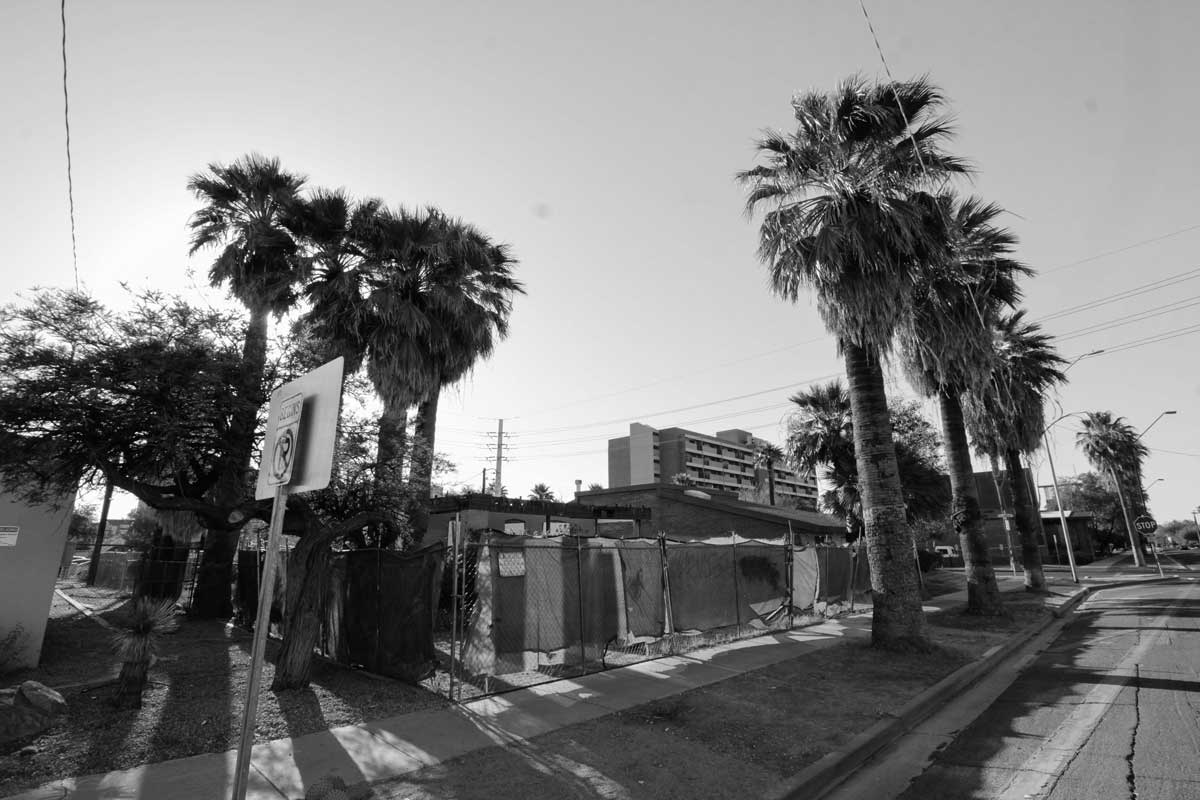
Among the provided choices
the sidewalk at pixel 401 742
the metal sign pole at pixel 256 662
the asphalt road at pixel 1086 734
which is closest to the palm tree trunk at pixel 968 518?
the asphalt road at pixel 1086 734

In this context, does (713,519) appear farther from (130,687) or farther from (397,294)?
(130,687)

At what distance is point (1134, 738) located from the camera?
596 centimetres

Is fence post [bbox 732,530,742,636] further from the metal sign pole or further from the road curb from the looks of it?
the metal sign pole

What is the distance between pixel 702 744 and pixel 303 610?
5.72m

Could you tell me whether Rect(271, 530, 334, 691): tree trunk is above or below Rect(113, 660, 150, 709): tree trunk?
above

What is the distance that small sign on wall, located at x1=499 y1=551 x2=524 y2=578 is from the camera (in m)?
8.50

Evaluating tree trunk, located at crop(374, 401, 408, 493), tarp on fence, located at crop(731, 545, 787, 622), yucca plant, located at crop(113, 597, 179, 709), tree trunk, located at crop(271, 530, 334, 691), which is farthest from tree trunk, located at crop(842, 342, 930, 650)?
yucca plant, located at crop(113, 597, 179, 709)

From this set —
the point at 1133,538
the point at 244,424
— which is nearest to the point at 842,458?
the point at 244,424

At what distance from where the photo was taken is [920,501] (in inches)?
904

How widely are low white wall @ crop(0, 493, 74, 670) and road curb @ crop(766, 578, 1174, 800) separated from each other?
11293 millimetres

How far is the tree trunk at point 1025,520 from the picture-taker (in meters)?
20.3

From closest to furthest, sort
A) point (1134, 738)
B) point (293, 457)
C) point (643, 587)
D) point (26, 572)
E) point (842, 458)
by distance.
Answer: point (293, 457) → point (1134, 738) → point (26, 572) → point (643, 587) → point (842, 458)

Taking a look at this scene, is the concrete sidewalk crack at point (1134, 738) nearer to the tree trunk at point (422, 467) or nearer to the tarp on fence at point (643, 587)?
the tarp on fence at point (643, 587)

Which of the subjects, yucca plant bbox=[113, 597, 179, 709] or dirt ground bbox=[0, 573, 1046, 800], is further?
yucca plant bbox=[113, 597, 179, 709]
